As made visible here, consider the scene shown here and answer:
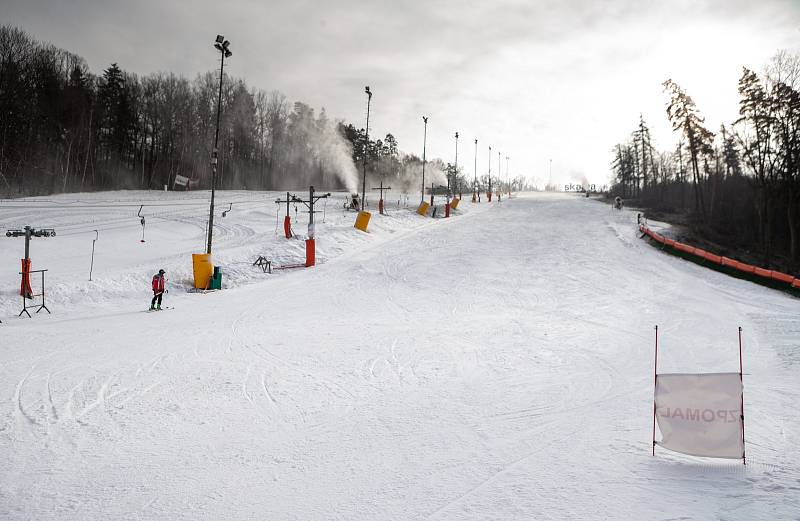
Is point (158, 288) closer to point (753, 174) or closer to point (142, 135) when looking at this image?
point (753, 174)

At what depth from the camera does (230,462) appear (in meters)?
5.29

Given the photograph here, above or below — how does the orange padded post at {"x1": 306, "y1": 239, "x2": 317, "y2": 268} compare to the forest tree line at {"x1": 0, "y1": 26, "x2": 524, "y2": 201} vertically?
below

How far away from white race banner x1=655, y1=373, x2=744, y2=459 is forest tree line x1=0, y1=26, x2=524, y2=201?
100.0 ft

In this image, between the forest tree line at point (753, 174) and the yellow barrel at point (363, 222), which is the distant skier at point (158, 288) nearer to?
the yellow barrel at point (363, 222)

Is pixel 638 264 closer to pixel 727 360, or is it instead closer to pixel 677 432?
pixel 727 360

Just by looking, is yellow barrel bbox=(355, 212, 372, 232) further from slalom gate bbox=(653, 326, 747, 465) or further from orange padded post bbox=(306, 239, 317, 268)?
slalom gate bbox=(653, 326, 747, 465)

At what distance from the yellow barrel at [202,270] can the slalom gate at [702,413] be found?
48.0 feet

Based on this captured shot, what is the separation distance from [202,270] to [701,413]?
15.1 metres

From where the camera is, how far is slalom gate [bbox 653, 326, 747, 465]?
4.98 m

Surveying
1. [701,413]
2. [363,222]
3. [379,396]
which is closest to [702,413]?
[701,413]

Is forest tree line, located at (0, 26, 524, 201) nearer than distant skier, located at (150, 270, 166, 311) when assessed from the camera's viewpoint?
No

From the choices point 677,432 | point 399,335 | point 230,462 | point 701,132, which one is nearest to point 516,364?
point 399,335

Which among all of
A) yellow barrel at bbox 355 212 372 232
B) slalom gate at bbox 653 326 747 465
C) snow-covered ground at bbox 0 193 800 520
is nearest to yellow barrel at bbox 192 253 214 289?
snow-covered ground at bbox 0 193 800 520

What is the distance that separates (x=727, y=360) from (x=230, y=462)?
9.91 m
